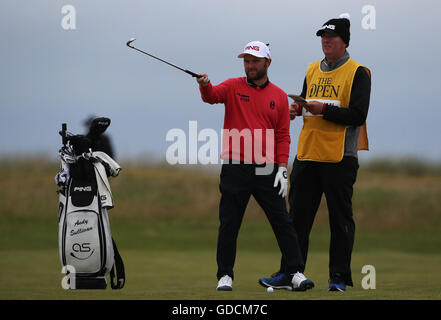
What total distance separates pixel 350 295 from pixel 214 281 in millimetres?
3780

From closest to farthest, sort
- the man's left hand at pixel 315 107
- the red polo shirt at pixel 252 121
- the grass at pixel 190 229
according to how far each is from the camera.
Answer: the red polo shirt at pixel 252 121, the man's left hand at pixel 315 107, the grass at pixel 190 229

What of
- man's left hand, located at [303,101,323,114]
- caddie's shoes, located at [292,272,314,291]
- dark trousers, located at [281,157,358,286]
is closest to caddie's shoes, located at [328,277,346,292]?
dark trousers, located at [281,157,358,286]

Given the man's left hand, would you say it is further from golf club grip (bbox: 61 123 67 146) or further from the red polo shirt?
golf club grip (bbox: 61 123 67 146)

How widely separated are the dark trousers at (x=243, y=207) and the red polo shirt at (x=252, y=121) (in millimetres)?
124

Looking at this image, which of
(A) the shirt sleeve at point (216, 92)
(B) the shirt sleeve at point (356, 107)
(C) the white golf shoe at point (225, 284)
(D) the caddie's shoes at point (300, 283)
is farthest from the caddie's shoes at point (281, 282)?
(A) the shirt sleeve at point (216, 92)

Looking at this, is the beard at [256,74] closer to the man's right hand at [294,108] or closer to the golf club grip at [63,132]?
the man's right hand at [294,108]

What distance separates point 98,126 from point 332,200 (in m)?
2.03

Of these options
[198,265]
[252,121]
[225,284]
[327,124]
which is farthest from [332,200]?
[198,265]

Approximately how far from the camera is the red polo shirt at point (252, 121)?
675 cm

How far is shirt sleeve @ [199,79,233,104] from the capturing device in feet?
21.9

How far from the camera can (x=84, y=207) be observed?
7.10 metres

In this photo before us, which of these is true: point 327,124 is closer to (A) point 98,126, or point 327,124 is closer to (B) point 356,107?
(B) point 356,107

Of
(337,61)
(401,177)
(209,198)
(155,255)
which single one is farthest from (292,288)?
(401,177)

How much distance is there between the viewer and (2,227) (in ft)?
57.1
